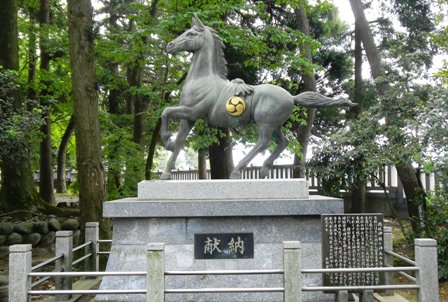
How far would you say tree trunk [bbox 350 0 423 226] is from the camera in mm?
11069

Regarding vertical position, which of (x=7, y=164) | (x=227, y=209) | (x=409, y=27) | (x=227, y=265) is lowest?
(x=227, y=265)

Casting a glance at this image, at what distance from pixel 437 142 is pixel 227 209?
13.0 feet

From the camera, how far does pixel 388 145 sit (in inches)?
381

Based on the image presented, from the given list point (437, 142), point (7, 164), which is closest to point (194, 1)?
point (7, 164)

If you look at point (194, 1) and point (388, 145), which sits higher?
point (194, 1)

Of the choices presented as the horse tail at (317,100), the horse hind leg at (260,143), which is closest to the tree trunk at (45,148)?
the horse hind leg at (260,143)

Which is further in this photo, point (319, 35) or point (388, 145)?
point (319, 35)

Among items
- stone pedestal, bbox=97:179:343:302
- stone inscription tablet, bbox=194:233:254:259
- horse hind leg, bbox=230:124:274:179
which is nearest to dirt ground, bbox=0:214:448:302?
stone pedestal, bbox=97:179:343:302

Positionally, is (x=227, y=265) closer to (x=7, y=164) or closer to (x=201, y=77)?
(x=201, y=77)

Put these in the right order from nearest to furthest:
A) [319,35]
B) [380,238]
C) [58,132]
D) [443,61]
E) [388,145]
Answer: [380,238], [388,145], [443,61], [319,35], [58,132]

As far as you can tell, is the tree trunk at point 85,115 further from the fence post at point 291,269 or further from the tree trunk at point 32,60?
the tree trunk at point 32,60

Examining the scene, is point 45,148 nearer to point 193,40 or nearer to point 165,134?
point 165,134

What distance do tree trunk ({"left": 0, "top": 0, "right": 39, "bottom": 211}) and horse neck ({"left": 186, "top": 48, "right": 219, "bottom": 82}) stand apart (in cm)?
759

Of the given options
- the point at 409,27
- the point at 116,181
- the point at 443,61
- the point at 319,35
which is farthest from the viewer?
the point at 319,35
